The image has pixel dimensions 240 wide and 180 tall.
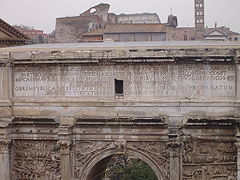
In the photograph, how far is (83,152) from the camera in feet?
47.5

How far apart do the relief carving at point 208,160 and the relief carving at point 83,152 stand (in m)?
2.63

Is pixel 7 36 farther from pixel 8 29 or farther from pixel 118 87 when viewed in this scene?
pixel 118 87

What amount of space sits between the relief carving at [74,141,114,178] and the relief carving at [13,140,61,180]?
605mm

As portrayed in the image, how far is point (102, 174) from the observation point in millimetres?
17453

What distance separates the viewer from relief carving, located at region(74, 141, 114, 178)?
14.4 m

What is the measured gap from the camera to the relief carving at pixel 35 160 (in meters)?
14.7

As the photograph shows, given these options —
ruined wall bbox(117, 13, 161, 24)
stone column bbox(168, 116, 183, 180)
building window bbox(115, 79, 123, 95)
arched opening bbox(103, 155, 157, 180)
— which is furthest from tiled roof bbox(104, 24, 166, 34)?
stone column bbox(168, 116, 183, 180)

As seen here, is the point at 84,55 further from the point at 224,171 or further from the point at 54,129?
the point at 224,171

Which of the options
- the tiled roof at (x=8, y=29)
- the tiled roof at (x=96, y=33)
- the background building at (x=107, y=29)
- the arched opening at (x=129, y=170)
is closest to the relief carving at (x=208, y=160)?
the arched opening at (x=129, y=170)

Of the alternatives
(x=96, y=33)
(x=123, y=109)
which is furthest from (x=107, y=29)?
(x=123, y=109)

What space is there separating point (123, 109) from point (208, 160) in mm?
2899

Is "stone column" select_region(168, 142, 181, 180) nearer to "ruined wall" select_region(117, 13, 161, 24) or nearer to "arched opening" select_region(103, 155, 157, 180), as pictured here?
"arched opening" select_region(103, 155, 157, 180)

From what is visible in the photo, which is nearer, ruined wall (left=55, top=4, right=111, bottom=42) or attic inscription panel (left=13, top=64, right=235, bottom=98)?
attic inscription panel (left=13, top=64, right=235, bottom=98)

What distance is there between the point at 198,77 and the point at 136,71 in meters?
1.82
